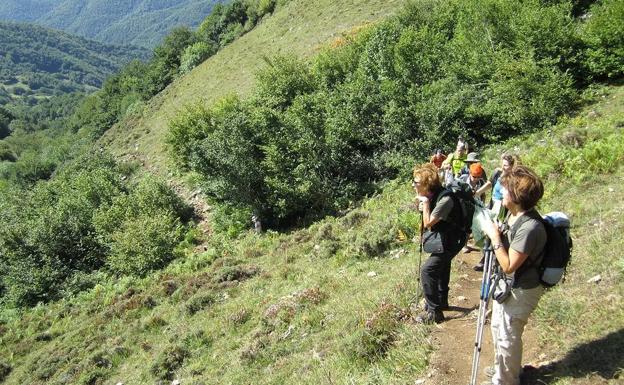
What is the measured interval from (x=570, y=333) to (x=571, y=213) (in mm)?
4983

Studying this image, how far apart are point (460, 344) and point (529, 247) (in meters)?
2.67

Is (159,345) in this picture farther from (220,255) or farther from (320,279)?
(220,255)

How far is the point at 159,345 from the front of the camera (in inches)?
531

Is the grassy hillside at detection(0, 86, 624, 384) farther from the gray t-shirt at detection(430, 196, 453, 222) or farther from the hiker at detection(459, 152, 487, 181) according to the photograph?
the hiker at detection(459, 152, 487, 181)

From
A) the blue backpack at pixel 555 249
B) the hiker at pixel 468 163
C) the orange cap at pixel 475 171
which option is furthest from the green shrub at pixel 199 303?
the blue backpack at pixel 555 249

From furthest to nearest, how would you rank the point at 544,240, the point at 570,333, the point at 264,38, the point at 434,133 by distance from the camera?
the point at 264,38, the point at 434,133, the point at 570,333, the point at 544,240

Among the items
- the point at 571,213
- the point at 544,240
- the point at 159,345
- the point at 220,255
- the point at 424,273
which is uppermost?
the point at 544,240

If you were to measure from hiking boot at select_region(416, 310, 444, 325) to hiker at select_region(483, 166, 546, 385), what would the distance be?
2.02 meters

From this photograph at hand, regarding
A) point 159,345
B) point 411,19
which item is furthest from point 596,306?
point 411,19

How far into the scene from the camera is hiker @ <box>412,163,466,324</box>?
6.39 meters

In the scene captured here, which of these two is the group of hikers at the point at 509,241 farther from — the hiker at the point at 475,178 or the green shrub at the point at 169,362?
the green shrub at the point at 169,362

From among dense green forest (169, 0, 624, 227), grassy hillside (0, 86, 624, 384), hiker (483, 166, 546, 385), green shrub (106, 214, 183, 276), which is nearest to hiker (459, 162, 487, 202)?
grassy hillside (0, 86, 624, 384)

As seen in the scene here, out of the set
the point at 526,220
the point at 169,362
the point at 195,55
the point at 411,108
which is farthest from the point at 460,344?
the point at 195,55

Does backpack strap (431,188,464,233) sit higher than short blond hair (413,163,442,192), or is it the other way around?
short blond hair (413,163,442,192)
